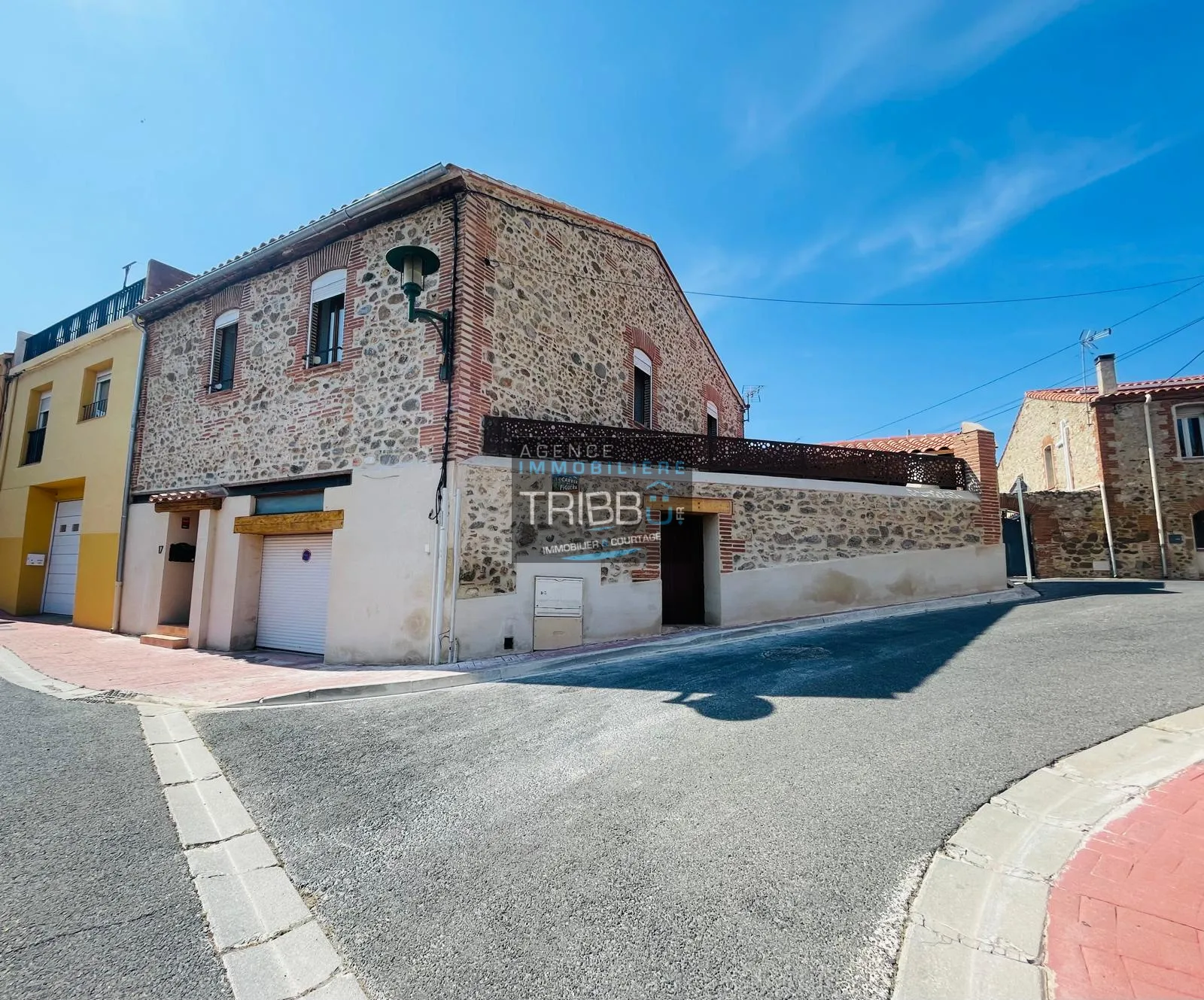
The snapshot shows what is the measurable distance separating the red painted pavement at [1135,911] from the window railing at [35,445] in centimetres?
1952

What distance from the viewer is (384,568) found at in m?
7.42

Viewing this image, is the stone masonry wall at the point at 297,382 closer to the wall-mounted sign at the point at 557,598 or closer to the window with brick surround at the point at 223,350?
the window with brick surround at the point at 223,350

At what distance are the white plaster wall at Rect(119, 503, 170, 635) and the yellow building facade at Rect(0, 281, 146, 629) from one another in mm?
373

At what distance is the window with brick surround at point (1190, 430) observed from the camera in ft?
49.8

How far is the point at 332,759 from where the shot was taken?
3.81 meters

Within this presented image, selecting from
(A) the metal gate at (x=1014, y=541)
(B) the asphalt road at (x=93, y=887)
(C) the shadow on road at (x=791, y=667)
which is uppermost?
(A) the metal gate at (x=1014, y=541)

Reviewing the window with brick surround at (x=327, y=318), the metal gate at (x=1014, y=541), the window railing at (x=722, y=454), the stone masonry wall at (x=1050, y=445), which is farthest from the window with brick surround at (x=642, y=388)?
the stone masonry wall at (x=1050, y=445)

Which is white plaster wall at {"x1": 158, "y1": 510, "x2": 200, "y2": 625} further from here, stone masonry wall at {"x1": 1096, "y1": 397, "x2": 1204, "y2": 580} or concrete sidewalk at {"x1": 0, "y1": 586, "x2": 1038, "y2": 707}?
stone masonry wall at {"x1": 1096, "y1": 397, "x2": 1204, "y2": 580}

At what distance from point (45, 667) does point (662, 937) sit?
9.01 meters

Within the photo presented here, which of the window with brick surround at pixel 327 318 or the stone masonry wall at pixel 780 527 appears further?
the window with brick surround at pixel 327 318

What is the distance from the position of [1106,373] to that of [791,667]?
17839 millimetres

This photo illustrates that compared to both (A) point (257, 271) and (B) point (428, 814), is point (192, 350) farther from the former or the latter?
(B) point (428, 814)

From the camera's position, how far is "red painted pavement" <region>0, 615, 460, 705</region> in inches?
232

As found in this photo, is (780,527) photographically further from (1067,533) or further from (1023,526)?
(1067,533)
